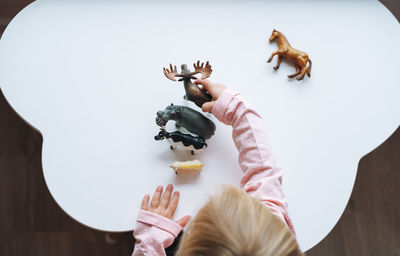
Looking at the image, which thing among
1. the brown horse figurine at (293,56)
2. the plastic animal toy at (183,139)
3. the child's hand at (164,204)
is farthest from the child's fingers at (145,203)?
the brown horse figurine at (293,56)

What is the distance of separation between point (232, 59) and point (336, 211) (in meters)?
0.38

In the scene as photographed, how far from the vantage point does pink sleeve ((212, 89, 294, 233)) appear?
654 mm

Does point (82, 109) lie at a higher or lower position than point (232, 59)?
lower

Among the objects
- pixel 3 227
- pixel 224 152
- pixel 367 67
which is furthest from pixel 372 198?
pixel 3 227

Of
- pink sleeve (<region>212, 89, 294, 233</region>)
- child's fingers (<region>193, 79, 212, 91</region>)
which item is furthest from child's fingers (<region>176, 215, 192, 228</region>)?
child's fingers (<region>193, 79, 212, 91</region>)

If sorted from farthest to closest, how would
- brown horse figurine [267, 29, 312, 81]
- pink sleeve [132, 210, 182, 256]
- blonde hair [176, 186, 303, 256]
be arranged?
brown horse figurine [267, 29, 312, 81]
pink sleeve [132, 210, 182, 256]
blonde hair [176, 186, 303, 256]

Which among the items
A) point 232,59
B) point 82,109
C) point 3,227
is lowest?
point 3,227

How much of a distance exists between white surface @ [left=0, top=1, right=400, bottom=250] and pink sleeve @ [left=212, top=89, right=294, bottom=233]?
45 mm

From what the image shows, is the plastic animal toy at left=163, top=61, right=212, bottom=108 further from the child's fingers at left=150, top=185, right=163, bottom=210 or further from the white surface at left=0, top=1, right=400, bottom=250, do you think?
the child's fingers at left=150, top=185, right=163, bottom=210

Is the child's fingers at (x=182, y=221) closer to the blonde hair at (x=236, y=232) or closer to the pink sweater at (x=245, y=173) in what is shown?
the pink sweater at (x=245, y=173)

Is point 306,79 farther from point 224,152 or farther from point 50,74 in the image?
point 50,74

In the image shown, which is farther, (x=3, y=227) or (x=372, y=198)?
(x=372, y=198)

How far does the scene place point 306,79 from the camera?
2.56ft

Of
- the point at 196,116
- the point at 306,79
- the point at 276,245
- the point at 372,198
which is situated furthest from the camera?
the point at 372,198
